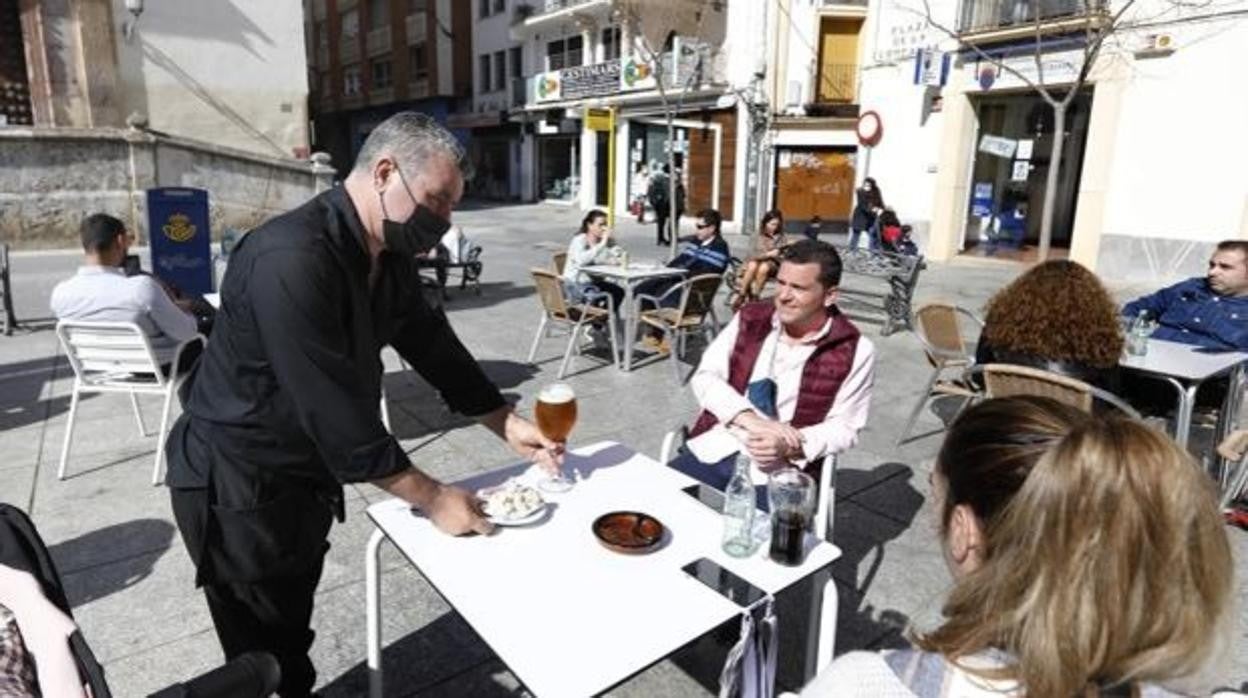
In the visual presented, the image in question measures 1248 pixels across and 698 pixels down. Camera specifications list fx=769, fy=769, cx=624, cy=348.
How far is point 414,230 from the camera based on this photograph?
1.73m

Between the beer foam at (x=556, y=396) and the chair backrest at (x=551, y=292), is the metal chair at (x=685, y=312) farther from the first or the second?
the beer foam at (x=556, y=396)

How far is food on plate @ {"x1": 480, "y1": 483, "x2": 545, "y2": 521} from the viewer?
180 cm

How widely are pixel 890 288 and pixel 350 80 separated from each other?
39853 mm

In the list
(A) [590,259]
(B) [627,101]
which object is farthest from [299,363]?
(B) [627,101]

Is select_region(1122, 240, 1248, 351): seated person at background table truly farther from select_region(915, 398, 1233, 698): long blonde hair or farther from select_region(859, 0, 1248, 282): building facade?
select_region(859, 0, 1248, 282): building facade

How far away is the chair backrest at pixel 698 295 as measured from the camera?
6195 millimetres

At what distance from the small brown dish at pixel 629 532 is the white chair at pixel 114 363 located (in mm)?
3058

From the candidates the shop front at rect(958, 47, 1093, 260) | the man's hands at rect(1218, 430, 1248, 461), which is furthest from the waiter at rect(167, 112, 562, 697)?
the shop front at rect(958, 47, 1093, 260)

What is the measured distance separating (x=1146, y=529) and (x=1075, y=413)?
0.18 metres

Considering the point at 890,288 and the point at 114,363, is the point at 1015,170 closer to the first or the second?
the point at 890,288

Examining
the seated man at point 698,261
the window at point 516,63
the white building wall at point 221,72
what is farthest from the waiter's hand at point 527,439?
the window at point 516,63

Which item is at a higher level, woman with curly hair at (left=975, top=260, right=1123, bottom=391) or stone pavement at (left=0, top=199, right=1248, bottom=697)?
woman with curly hair at (left=975, top=260, right=1123, bottom=391)

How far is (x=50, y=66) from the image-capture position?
1452cm

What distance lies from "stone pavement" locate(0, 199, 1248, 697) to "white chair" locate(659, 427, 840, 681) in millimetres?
497
